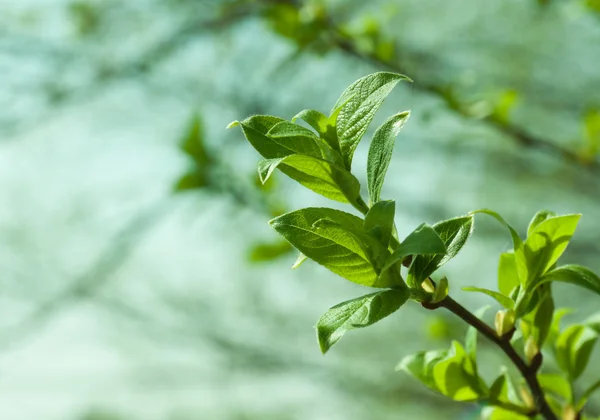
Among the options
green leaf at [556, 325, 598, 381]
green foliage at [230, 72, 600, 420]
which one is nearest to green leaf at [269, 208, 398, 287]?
green foliage at [230, 72, 600, 420]

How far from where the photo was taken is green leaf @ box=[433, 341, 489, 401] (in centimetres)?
53

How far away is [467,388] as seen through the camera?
54 cm

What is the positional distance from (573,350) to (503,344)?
0.18m

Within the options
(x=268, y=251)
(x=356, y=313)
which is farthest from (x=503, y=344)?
(x=268, y=251)

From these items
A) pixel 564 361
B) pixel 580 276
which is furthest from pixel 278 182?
pixel 580 276

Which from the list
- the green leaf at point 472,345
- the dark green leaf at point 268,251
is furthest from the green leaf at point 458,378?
the dark green leaf at point 268,251

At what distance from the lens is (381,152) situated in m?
0.47

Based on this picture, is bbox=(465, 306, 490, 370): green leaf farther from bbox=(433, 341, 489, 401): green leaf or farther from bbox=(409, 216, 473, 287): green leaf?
bbox=(409, 216, 473, 287): green leaf

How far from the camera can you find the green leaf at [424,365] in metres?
0.56

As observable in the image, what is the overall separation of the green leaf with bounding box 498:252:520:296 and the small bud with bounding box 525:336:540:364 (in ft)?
0.15

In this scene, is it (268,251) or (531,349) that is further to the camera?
(268,251)

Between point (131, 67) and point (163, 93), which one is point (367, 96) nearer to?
point (131, 67)

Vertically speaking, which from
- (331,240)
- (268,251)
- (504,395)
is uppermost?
(268,251)

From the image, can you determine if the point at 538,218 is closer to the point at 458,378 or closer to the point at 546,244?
the point at 546,244
